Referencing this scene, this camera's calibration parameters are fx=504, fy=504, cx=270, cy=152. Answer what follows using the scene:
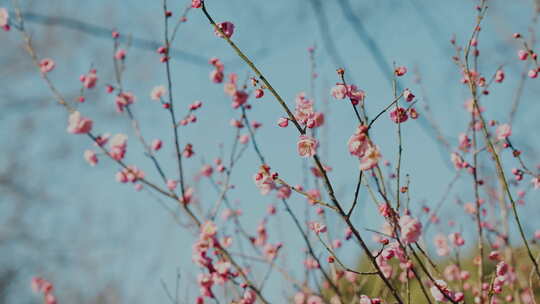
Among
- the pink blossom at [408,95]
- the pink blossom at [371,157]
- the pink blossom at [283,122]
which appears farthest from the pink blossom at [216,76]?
the pink blossom at [371,157]

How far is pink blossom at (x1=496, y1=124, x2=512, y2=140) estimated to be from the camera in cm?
189

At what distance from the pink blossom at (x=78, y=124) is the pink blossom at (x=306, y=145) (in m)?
1.07

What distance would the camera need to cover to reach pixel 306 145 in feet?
4.50

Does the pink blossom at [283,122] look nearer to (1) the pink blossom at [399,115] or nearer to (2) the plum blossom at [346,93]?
(2) the plum blossom at [346,93]

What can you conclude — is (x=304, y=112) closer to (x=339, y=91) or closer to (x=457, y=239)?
(x=339, y=91)

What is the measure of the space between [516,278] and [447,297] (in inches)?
55.9

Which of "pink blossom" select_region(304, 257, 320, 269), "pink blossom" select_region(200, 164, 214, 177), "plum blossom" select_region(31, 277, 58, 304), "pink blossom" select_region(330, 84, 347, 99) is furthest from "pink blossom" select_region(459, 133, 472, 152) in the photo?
"plum blossom" select_region(31, 277, 58, 304)

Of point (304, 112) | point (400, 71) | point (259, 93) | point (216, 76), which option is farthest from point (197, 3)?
point (216, 76)

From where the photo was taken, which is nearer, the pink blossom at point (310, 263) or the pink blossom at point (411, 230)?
the pink blossom at point (411, 230)

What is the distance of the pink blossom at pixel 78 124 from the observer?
2045 millimetres

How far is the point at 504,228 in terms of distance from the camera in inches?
103

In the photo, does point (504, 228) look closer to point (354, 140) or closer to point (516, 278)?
point (516, 278)

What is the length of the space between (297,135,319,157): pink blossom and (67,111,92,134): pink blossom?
1.07 meters

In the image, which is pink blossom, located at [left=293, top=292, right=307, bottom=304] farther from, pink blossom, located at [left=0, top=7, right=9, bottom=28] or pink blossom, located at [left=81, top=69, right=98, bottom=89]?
pink blossom, located at [left=0, top=7, right=9, bottom=28]
